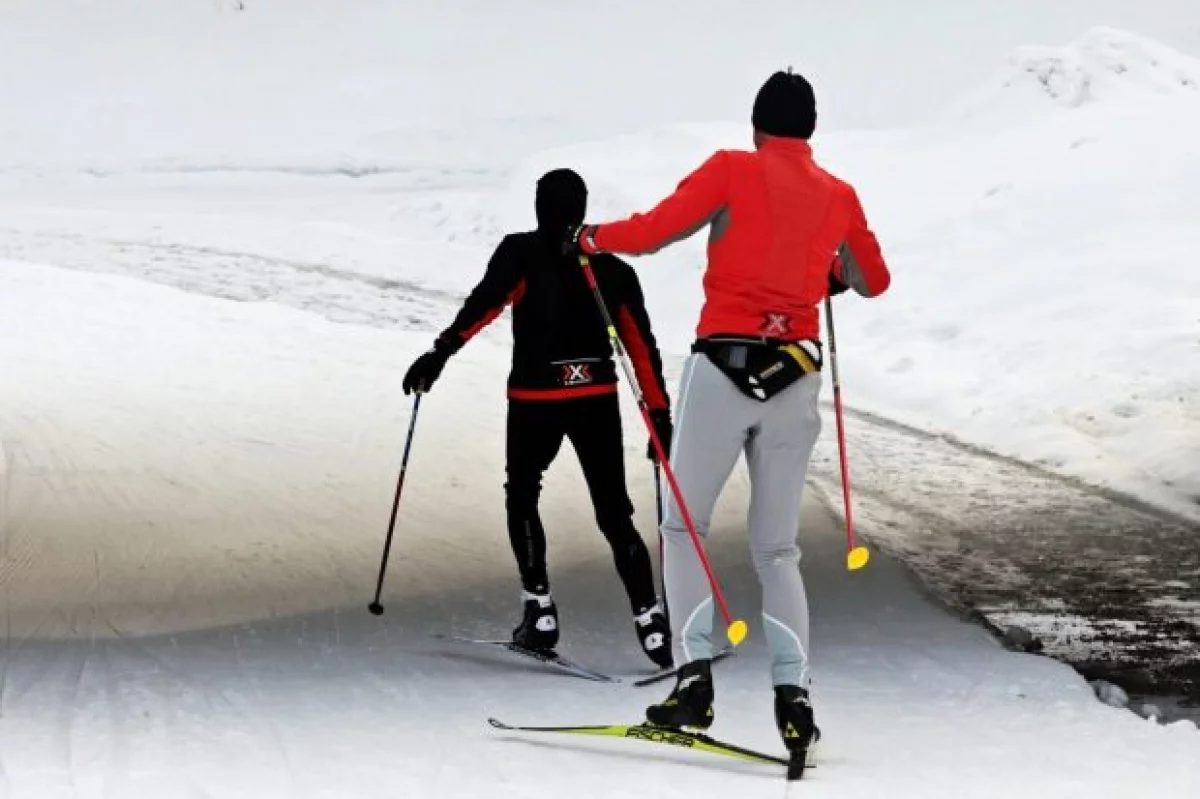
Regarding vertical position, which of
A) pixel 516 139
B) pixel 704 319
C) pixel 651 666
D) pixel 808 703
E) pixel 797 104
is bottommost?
pixel 516 139

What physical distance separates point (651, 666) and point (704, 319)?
6.42 feet

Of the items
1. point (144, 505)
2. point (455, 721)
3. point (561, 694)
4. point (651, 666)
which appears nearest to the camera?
point (455, 721)

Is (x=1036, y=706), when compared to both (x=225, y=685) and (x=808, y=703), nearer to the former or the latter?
(x=808, y=703)

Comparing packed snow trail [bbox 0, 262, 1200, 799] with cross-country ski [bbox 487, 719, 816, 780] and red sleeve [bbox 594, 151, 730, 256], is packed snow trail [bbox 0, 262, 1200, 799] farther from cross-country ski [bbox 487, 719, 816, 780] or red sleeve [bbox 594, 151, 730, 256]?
red sleeve [bbox 594, 151, 730, 256]

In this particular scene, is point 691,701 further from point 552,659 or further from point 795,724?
point 552,659

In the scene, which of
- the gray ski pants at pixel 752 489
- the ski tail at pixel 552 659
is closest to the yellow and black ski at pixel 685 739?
the gray ski pants at pixel 752 489

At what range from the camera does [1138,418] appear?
12531mm

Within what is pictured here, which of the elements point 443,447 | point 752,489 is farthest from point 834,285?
point 443,447

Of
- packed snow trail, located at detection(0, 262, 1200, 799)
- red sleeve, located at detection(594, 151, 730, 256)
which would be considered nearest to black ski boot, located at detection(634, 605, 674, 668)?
packed snow trail, located at detection(0, 262, 1200, 799)

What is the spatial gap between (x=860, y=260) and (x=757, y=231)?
418 millimetres

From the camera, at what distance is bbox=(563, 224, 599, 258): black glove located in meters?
5.16

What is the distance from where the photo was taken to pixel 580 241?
17.1ft

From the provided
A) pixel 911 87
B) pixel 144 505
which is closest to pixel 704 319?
pixel 144 505

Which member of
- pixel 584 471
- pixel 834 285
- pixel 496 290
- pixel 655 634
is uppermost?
pixel 834 285
